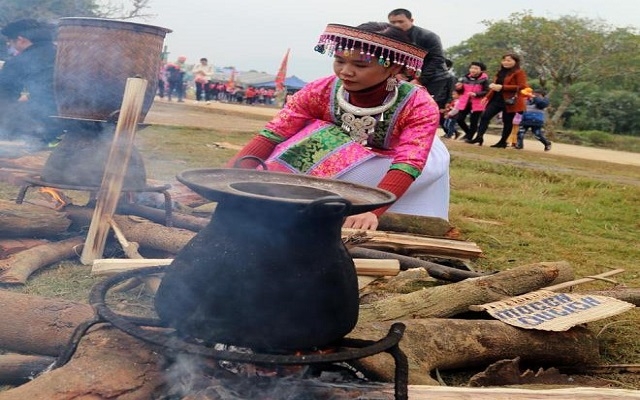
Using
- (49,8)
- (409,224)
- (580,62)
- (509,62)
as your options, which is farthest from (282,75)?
(409,224)

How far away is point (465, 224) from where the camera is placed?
21.1ft

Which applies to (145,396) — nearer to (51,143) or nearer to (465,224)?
(465,224)

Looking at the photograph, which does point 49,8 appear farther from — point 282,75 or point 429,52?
point 282,75

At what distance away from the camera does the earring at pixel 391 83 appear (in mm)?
4168

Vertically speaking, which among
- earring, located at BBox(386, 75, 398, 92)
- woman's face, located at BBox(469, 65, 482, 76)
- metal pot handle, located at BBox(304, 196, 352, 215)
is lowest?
metal pot handle, located at BBox(304, 196, 352, 215)

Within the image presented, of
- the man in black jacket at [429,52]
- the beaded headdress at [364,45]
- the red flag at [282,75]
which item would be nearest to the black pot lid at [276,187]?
the beaded headdress at [364,45]

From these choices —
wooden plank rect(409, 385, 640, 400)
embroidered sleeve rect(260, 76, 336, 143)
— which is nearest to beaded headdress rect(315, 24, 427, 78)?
embroidered sleeve rect(260, 76, 336, 143)

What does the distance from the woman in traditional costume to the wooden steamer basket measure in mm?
992

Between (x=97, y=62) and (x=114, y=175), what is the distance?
87cm

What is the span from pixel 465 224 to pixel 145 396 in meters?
4.78

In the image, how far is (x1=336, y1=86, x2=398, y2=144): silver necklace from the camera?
4262 millimetres

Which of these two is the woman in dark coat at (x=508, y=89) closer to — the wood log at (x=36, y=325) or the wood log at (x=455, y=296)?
the wood log at (x=455, y=296)

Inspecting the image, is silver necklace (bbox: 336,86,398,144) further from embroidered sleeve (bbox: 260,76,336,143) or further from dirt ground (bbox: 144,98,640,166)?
dirt ground (bbox: 144,98,640,166)

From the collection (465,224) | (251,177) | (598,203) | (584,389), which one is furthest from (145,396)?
(598,203)
